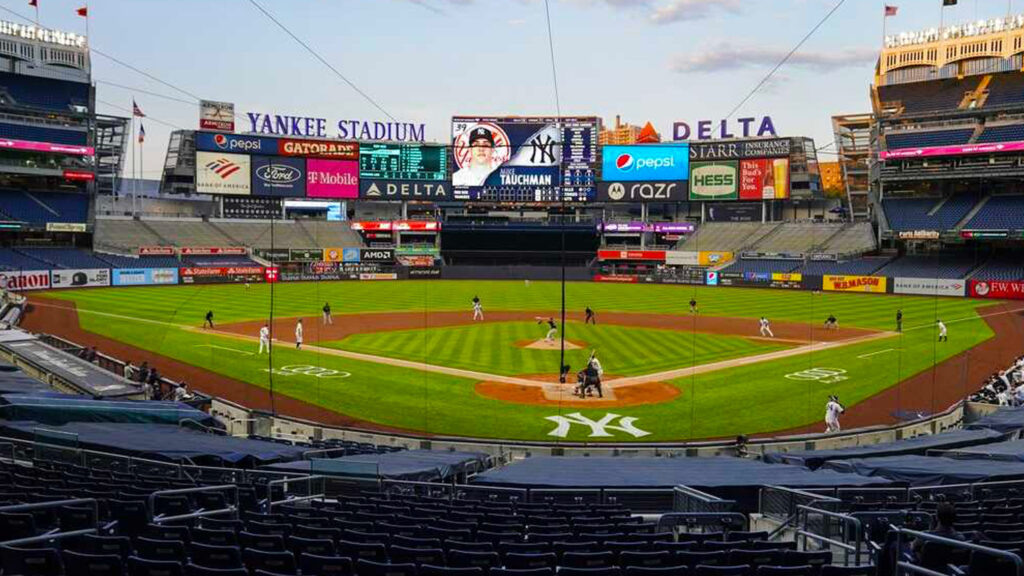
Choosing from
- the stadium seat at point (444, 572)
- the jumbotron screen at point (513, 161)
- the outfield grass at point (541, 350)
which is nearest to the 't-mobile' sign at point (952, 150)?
the jumbotron screen at point (513, 161)

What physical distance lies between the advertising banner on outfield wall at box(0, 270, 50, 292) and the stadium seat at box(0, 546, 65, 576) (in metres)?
66.4

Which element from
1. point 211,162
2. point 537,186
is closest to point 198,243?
point 211,162

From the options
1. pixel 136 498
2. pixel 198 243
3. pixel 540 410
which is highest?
pixel 198 243

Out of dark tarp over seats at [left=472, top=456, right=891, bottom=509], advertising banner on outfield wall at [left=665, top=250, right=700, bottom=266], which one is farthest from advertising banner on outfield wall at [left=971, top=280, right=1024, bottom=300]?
dark tarp over seats at [left=472, top=456, right=891, bottom=509]

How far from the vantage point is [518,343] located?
39875 mm

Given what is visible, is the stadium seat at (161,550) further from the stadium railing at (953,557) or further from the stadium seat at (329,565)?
the stadium railing at (953,557)

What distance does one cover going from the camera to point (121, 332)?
42344mm

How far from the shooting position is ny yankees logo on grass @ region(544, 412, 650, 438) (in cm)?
2341

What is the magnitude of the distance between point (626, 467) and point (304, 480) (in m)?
6.66

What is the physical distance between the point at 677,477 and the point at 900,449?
6916mm

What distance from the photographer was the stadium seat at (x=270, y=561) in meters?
6.91

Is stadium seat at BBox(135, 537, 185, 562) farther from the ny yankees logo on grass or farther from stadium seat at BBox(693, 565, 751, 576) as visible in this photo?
the ny yankees logo on grass

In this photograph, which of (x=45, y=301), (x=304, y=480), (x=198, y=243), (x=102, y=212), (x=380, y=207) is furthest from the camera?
(x=380, y=207)

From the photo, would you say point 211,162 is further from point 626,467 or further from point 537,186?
point 626,467
